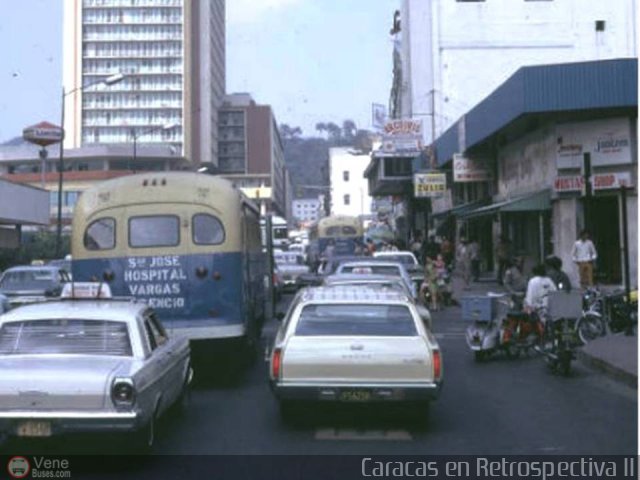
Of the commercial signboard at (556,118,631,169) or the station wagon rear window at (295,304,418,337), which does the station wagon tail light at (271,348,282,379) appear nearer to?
the station wagon rear window at (295,304,418,337)

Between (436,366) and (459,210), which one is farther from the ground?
(459,210)

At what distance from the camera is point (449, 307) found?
2727 cm

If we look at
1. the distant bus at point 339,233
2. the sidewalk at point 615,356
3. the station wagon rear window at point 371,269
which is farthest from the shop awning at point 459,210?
the sidewalk at point 615,356

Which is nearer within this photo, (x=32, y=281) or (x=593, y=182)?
(x=32, y=281)

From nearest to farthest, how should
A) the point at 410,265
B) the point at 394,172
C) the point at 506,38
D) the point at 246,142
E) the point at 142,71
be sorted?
the point at 410,265, the point at 506,38, the point at 394,172, the point at 142,71, the point at 246,142

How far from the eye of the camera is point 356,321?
10578mm

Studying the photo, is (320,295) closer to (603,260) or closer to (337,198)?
(603,260)

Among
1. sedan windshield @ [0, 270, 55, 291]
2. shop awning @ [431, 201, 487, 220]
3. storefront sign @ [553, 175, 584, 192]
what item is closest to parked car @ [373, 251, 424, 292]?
storefront sign @ [553, 175, 584, 192]

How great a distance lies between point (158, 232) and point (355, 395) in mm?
5240

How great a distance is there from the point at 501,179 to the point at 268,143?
393 feet

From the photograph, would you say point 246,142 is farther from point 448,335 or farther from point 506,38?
point 448,335

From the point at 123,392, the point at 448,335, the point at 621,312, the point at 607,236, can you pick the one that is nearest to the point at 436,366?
the point at 123,392

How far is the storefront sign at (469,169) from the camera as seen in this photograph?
3825cm

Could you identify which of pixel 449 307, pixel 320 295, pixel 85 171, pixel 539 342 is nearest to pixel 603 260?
pixel 449 307
